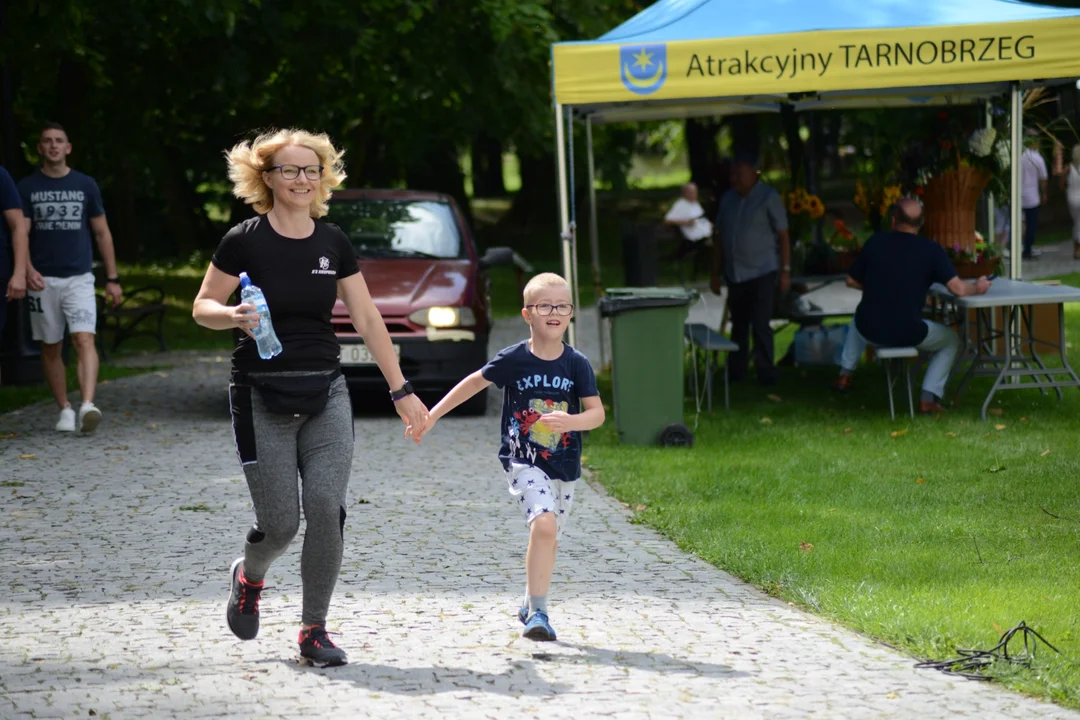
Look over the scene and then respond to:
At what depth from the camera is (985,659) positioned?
5.07m

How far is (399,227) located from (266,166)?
7.87 m

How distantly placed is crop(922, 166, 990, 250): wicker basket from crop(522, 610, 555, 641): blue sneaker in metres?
8.12

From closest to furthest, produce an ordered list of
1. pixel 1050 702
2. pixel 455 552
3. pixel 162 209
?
pixel 1050 702
pixel 455 552
pixel 162 209

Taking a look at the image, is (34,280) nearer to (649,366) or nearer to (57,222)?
(57,222)

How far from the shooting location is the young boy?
5.43 metres

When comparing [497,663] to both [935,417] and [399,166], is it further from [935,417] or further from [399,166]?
[399,166]

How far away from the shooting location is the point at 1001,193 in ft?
42.0

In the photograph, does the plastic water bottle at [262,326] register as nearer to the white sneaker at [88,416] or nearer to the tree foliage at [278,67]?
the white sneaker at [88,416]

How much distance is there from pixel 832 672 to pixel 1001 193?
28.2ft

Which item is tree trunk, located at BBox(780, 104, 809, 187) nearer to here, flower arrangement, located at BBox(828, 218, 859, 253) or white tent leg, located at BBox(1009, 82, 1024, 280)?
flower arrangement, located at BBox(828, 218, 859, 253)

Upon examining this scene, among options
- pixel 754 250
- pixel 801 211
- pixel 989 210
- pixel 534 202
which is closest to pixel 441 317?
pixel 754 250

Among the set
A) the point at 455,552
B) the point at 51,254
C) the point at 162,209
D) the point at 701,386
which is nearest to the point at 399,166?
the point at 162,209

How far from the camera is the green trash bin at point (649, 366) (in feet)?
34.2

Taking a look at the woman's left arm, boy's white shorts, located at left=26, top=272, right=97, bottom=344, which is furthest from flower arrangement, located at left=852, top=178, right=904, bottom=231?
the woman's left arm
